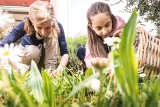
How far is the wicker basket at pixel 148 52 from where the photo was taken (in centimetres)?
137

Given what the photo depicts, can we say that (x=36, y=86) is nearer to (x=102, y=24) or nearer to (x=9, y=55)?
(x=9, y=55)

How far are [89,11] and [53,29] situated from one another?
0.99 feet

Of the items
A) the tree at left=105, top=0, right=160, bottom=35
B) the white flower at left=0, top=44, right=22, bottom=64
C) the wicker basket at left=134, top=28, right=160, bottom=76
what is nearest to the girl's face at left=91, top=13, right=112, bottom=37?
the wicker basket at left=134, top=28, right=160, bottom=76

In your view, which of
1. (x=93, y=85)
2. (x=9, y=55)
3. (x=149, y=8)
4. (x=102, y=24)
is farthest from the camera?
(x=149, y=8)

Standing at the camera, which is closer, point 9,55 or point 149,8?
point 9,55

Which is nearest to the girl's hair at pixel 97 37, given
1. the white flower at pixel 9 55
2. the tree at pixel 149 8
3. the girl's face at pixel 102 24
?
the girl's face at pixel 102 24

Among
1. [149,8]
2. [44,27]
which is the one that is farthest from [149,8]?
[44,27]

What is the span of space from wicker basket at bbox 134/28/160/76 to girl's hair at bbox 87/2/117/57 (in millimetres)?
482

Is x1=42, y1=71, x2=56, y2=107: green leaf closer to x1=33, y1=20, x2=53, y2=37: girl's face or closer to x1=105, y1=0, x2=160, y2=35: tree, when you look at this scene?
x1=33, y1=20, x2=53, y2=37: girl's face

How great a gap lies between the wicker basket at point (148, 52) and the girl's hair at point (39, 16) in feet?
3.03

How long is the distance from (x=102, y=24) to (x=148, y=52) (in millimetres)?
729

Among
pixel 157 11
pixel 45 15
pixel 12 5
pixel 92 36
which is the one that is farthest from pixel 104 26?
pixel 12 5

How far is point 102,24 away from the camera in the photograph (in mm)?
2123

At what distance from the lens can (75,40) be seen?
7.05 meters
